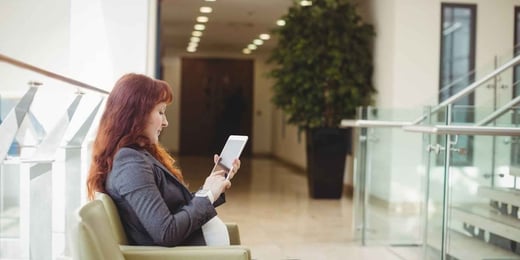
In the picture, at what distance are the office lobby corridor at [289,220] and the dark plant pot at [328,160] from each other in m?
0.16

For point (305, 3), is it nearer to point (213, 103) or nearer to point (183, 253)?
point (183, 253)

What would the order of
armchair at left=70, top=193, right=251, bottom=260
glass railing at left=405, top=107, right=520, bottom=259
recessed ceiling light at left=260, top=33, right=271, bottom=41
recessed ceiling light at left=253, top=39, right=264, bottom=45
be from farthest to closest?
recessed ceiling light at left=253, top=39, right=264, bottom=45 → recessed ceiling light at left=260, top=33, right=271, bottom=41 → glass railing at left=405, top=107, right=520, bottom=259 → armchair at left=70, top=193, right=251, bottom=260

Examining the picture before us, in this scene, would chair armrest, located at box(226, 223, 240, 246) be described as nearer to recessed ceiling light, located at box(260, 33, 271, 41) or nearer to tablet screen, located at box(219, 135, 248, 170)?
Answer: tablet screen, located at box(219, 135, 248, 170)

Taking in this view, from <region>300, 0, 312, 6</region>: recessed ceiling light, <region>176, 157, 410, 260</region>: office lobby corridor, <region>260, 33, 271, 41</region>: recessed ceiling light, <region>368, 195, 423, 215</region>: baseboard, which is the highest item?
<region>260, 33, 271, 41</region>: recessed ceiling light

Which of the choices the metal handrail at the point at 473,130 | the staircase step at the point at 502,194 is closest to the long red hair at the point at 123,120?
the metal handrail at the point at 473,130

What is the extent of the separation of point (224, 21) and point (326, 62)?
3.32 meters

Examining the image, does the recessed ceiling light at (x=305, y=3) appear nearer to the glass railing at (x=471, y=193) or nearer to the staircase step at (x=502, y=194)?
the glass railing at (x=471, y=193)

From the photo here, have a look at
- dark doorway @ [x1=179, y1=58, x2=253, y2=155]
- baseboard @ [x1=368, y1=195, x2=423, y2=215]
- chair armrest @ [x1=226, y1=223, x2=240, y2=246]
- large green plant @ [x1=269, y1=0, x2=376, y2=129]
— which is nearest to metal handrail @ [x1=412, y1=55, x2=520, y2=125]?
baseboard @ [x1=368, y1=195, x2=423, y2=215]

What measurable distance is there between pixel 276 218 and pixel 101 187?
4.59 meters

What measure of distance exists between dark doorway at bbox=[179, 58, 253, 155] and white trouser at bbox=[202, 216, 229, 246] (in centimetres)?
1508

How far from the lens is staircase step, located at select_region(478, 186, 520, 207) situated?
433cm

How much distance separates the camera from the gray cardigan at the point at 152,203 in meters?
2.10

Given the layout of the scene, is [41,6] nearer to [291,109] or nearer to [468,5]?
[291,109]

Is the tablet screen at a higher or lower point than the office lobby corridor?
higher
